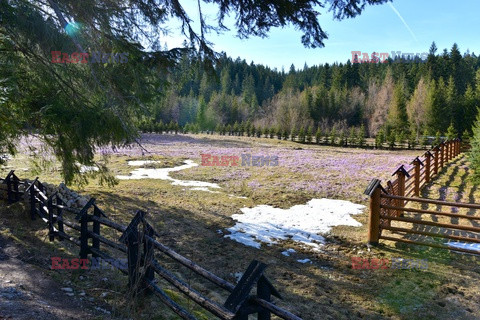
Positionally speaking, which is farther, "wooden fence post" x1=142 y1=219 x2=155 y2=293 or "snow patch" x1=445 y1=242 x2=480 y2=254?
"snow patch" x1=445 y1=242 x2=480 y2=254

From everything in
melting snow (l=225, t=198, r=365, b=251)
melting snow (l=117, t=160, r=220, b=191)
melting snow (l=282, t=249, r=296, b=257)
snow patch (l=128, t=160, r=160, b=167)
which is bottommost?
melting snow (l=282, t=249, r=296, b=257)

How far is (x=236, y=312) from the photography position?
10.3ft

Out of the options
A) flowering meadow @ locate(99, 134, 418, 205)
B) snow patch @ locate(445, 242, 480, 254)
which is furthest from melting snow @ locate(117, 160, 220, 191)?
snow patch @ locate(445, 242, 480, 254)

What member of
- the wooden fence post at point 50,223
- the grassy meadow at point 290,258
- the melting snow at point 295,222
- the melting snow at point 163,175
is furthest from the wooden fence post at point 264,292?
the melting snow at point 163,175

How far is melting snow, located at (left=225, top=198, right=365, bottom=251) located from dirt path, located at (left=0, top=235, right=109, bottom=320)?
4671 millimetres

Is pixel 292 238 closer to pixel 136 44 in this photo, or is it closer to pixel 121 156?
pixel 136 44

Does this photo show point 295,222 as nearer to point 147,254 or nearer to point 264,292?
point 147,254

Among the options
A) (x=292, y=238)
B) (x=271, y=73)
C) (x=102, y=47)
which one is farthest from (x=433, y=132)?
(x=271, y=73)

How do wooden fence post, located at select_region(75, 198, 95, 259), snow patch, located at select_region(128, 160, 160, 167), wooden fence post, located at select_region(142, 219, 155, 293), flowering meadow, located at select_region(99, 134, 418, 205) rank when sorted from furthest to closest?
snow patch, located at select_region(128, 160, 160, 167), flowering meadow, located at select_region(99, 134, 418, 205), wooden fence post, located at select_region(75, 198, 95, 259), wooden fence post, located at select_region(142, 219, 155, 293)

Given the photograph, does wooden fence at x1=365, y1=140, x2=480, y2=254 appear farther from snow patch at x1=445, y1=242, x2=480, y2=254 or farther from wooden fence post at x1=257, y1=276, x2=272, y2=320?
wooden fence post at x1=257, y1=276, x2=272, y2=320

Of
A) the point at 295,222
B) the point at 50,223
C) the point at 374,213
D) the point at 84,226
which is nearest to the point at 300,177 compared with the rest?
the point at 295,222

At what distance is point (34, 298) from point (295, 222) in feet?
25.1

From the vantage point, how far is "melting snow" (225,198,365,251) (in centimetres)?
897

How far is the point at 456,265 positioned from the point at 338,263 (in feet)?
8.15
